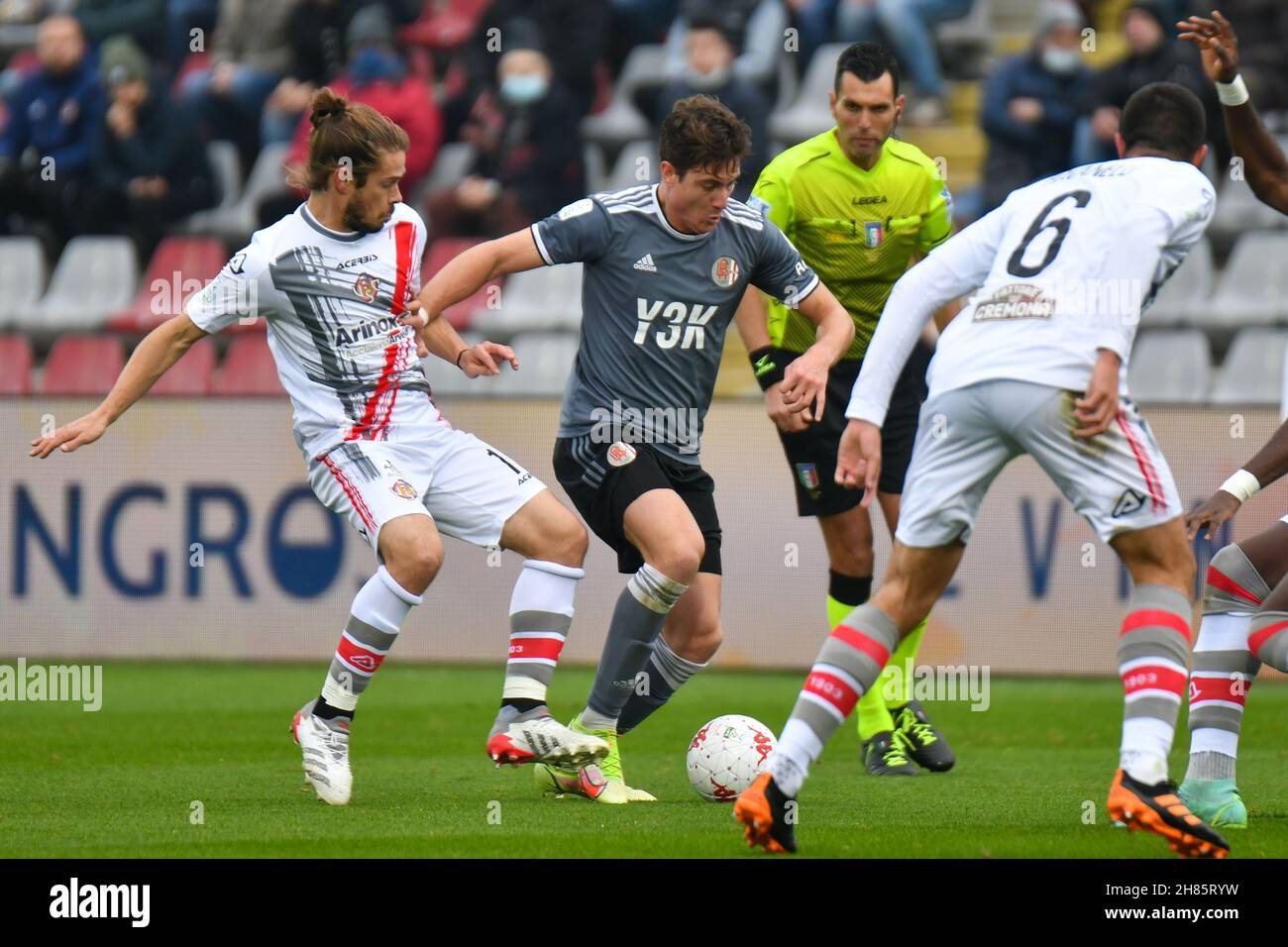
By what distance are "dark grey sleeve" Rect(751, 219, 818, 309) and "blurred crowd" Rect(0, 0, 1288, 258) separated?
20.9 ft

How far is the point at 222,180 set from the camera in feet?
46.8

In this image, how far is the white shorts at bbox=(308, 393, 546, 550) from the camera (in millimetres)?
6016

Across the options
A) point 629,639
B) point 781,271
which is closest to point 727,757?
point 629,639

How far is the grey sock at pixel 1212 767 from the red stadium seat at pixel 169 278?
30.6ft

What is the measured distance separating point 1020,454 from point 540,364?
7942mm

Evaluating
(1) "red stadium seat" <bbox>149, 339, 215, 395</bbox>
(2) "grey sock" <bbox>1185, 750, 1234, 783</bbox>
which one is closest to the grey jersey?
(2) "grey sock" <bbox>1185, 750, 1234, 783</bbox>

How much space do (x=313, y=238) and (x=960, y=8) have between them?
852cm

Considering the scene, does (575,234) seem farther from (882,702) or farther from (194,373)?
(194,373)

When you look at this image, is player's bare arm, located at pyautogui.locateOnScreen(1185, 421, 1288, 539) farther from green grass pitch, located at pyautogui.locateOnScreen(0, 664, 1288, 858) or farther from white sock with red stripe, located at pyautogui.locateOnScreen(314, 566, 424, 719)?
white sock with red stripe, located at pyautogui.locateOnScreen(314, 566, 424, 719)

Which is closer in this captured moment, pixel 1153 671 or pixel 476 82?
pixel 1153 671

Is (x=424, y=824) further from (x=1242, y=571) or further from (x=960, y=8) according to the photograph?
(x=960, y=8)

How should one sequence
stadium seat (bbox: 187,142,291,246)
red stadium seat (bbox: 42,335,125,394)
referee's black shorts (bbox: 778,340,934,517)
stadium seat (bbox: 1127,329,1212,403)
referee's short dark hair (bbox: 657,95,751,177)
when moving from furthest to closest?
stadium seat (bbox: 187,142,291,246) < red stadium seat (bbox: 42,335,125,394) < stadium seat (bbox: 1127,329,1212,403) < referee's black shorts (bbox: 778,340,934,517) < referee's short dark hair (bbox: 657,95,751,177)

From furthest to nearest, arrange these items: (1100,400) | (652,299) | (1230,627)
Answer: (652,299) → (1230,627) → (1100,400)

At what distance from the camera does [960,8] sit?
13422mm
